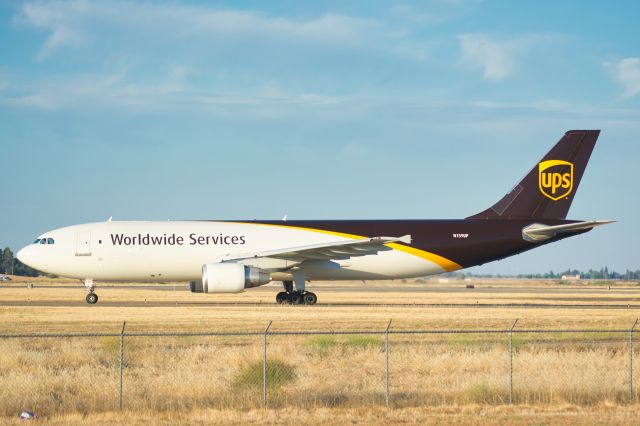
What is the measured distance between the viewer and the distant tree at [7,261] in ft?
579

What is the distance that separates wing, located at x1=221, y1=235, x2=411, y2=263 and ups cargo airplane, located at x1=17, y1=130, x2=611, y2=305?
48mm

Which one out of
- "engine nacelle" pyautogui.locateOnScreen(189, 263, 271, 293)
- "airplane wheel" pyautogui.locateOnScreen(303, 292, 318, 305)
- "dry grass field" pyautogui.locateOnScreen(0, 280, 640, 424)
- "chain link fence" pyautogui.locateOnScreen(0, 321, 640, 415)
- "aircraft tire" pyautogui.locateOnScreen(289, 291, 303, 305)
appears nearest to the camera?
"dry grass field" pyautogui.locateOnScreen(0, 280, 640, 424)

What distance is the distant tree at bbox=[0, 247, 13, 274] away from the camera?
176500 mm

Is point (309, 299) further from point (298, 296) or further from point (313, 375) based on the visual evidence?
point (313, 375)

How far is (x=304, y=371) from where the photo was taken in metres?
21.0

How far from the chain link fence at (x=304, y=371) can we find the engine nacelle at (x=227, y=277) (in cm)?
1267

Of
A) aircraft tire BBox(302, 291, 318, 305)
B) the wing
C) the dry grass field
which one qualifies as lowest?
the dry grass field

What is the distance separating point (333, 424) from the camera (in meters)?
15.0

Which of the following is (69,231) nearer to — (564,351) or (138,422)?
(564,351)

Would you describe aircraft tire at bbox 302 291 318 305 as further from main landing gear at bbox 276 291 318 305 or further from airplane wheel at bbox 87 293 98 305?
airplane wheel at bbox 87 293 98 305

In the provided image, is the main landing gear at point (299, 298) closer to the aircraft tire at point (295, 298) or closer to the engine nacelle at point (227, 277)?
the aircraft tire at point (295, 298)

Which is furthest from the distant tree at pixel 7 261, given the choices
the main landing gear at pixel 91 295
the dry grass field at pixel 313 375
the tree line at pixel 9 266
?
the dry grass field at pixel 313 375

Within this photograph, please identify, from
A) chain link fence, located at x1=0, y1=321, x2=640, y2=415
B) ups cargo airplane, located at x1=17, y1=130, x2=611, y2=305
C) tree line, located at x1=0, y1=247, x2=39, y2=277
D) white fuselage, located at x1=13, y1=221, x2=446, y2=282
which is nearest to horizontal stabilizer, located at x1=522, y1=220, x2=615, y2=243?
ups cargo airplane, located at x1=17, y1=130, x2=611, y2=305

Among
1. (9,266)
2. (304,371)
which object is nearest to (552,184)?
(304,371)
